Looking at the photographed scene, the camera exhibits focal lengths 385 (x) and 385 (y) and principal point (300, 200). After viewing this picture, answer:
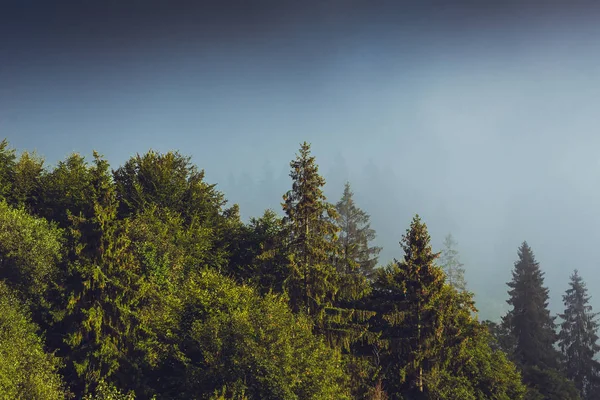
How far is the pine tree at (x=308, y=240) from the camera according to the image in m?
30.5

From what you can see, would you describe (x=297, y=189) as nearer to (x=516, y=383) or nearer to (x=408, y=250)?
(x=408, y=250)

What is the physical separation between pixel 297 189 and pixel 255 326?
43.0 feet

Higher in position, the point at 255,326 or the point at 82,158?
the point at 82,158

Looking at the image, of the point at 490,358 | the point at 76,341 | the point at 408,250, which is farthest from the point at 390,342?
A: the point at 76,341

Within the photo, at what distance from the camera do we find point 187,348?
73.3ft

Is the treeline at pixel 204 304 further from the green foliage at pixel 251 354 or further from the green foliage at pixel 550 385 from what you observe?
the green foliage at pixel 550 385

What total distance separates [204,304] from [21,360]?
9538 millimetres

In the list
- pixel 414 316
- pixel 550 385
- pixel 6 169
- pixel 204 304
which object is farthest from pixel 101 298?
pixel 550 385

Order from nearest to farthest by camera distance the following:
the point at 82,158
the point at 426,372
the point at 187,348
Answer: the point at 187,348
the point at 426,372
the point at 82,158

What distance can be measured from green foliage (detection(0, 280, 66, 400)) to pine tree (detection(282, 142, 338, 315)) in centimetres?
1630

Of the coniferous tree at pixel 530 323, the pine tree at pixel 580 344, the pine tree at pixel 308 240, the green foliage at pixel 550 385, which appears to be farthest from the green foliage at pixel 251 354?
the pine tree at pixel 580 344

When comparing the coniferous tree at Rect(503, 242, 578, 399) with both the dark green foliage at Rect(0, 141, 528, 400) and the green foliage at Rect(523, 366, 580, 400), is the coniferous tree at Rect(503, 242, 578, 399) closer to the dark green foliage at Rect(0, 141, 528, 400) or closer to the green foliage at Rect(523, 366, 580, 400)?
the green foliage at Rect(523, 366, 580, 400)

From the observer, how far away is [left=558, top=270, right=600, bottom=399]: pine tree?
6206 cm

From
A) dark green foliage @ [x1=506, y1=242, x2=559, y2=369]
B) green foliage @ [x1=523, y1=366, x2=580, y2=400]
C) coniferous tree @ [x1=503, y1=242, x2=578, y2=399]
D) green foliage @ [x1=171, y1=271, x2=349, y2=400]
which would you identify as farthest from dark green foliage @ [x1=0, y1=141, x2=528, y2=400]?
dark green foliage @ [x1=506, y1=242, x2=559, y2=369]
